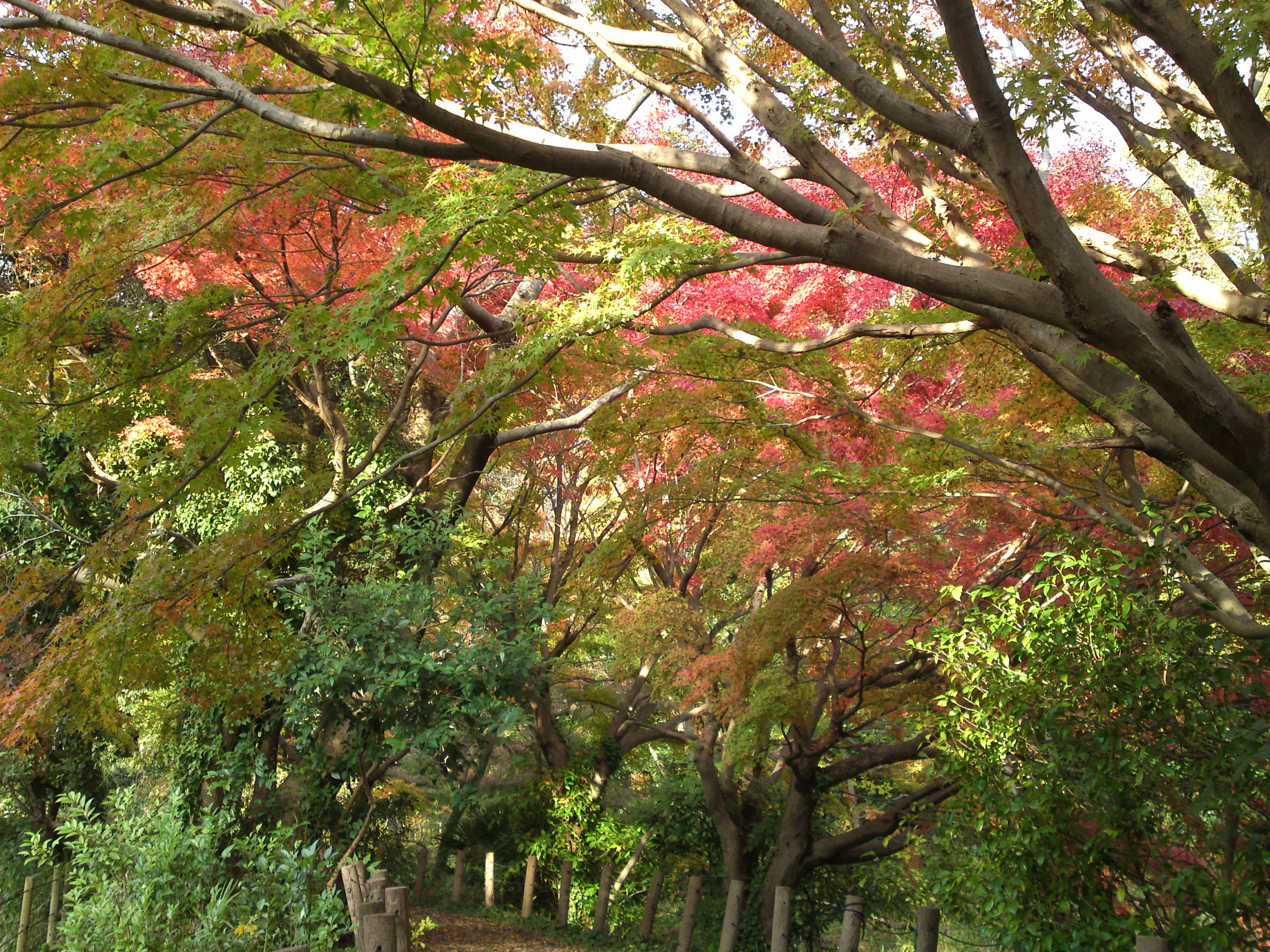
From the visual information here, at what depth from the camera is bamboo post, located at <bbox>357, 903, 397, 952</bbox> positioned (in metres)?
3.82

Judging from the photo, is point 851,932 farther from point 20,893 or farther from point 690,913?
point 20,893

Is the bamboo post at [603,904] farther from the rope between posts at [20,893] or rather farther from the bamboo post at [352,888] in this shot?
the rope between posts at [20,893]

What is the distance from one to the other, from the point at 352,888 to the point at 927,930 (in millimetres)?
3150

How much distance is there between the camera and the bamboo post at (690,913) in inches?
316

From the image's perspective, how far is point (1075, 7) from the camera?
477 centimetres

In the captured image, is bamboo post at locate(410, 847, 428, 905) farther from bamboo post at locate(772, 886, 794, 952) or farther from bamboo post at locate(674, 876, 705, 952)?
bamboo post at locate(772, 886, 794, 952)

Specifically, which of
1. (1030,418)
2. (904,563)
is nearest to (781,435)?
(904,563)

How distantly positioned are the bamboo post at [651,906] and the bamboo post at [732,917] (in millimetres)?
1422

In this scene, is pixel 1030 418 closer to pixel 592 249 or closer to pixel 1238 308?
pixel 1238 308

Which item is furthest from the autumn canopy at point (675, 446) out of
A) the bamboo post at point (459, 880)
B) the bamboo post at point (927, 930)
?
the bamboo post at point (459, 880)

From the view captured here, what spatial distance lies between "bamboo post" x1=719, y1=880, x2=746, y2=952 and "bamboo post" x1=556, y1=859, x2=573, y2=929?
7.96 ft

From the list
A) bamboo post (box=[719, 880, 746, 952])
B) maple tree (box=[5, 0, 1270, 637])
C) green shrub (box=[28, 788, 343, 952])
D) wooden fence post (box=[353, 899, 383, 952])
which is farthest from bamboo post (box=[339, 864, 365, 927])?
bamboo post (box=[719, 880, 746, 952])

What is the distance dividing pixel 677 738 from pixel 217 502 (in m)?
5.52

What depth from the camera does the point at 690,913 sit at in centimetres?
814
